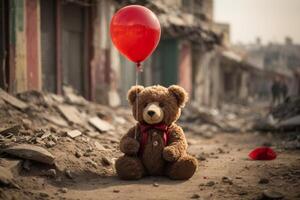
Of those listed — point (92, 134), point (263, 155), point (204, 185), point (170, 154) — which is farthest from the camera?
point (92, 134)

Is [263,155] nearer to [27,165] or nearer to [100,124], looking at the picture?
[27,165]

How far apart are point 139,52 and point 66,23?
5.99m

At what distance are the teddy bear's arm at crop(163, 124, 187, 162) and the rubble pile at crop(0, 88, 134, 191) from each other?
3.04 ft

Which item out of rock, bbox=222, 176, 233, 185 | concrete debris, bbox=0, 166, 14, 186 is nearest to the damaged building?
concrete debris, bbox=0, 166, 14, 186

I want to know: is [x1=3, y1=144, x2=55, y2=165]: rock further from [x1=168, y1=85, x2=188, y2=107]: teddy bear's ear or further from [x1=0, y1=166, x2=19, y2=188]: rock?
[x1=168, y1=85, x2=188, y2=107]: teddy bear's ear

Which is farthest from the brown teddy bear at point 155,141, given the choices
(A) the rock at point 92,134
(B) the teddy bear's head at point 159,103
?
(A) the rock at point 92,134

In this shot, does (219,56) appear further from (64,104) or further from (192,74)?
(64,104)

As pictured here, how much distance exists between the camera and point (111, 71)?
42.4 ft

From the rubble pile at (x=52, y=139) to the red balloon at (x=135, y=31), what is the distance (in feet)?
4.94

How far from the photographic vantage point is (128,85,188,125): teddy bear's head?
575 centimetres

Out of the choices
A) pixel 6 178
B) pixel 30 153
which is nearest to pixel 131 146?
pixel 30 153

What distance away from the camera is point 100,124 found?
9508 mm

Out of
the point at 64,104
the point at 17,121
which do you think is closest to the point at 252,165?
the point at 17,121

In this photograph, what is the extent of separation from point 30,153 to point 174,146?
1705 mm
